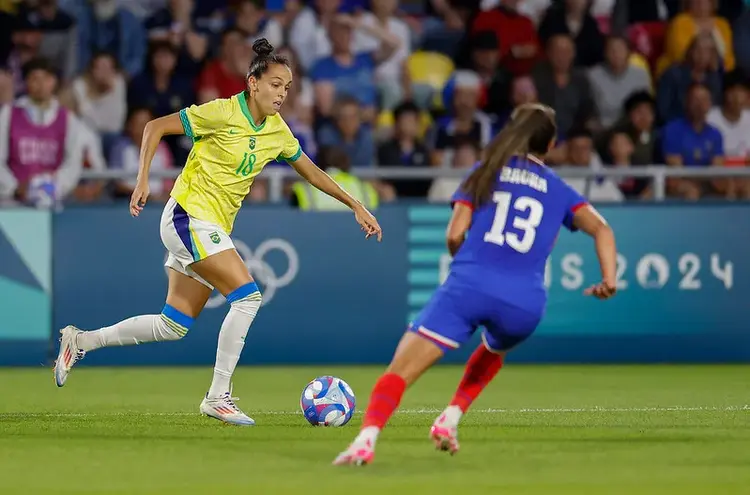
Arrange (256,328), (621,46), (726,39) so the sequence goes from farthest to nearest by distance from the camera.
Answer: (726,39), (621,46), (256,328)

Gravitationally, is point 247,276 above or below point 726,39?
below

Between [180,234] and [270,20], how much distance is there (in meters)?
8.54

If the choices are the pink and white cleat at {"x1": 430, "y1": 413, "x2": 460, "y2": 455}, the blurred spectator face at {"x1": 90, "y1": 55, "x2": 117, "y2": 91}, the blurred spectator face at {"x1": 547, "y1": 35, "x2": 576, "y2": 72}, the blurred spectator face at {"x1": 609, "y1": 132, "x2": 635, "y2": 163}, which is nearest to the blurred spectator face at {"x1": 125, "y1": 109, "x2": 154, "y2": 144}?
the blurred spectator face at {"x1": 90, "y1": 55, "x2": 117, "y2": 91}

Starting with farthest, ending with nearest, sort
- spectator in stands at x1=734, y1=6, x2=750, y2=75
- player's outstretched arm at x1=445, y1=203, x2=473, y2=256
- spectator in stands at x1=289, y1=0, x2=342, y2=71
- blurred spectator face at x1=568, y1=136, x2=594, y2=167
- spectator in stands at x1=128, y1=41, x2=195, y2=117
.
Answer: spectator in stands at x1=734, y1=6, x2=750, y2=75 < spectator in stands at x1=289, y1=0, x2=342, y2=71 < spectator in stands at x1=128, y1=41, x2=195, y2=117 < blurred spectator face at x1=568, y1=136, x2=594, y2=167 < player's outstretched arm at x1=445, y1=203, x2=473, y2=256

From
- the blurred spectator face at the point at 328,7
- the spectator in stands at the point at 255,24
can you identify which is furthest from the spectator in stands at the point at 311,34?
the spectator in stands at the point at 255,24

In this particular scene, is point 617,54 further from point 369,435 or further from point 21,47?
point 369,435

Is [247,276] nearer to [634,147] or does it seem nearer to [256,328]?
[256,328]

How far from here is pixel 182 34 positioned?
16.8m

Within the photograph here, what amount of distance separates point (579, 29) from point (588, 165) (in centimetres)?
254

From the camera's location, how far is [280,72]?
8.95 metres

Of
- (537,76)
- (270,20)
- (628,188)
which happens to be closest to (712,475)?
(628,188)

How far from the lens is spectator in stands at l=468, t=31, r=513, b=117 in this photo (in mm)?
16703

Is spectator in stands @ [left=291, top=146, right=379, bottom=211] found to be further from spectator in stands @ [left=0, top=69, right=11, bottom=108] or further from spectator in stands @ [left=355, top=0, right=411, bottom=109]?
spectator in stands @ [left=0, top=69, right=11, bottom=108]

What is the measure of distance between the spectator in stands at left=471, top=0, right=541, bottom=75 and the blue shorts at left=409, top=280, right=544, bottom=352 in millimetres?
10409
